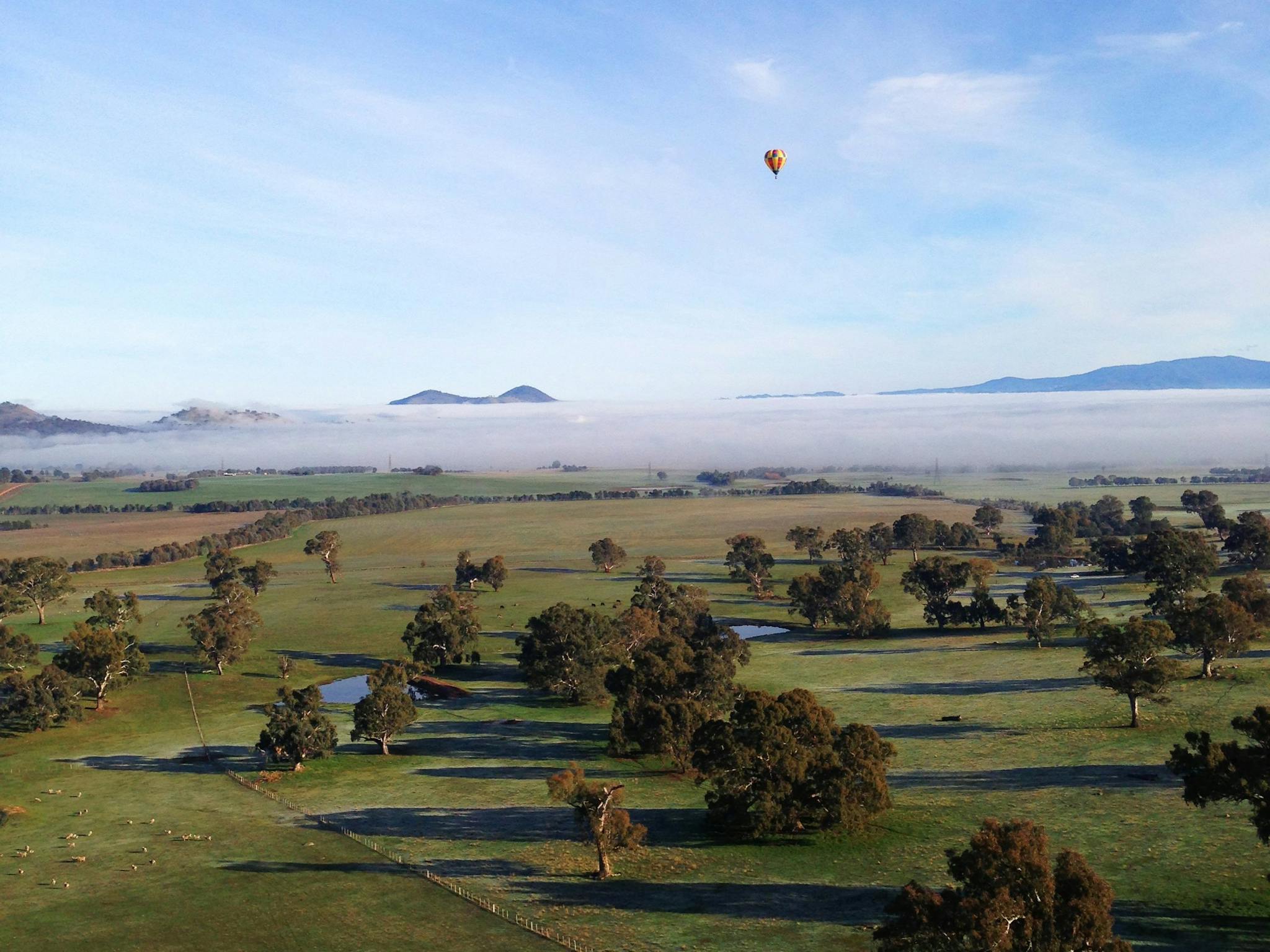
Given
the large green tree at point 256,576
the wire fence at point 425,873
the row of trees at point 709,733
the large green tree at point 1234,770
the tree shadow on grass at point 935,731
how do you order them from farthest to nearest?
1. the large green tree at point 256,576
2. the tree shadow on grass at point 935,731
3. the row of trees at point 709,733
4. the large green tree at point 1234,770
5. the wire fence at point 425,873

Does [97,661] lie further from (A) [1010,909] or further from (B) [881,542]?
(B) [881,542]

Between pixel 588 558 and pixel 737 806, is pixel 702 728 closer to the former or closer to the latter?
pixel 737 806

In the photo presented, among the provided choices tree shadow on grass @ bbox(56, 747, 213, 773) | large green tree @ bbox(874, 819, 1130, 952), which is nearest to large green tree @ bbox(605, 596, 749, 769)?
tree shadow on grass @ bbox(56, 747, 213, 773)

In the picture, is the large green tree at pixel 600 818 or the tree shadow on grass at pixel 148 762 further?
the tree shadow on grass at pixel 148 762

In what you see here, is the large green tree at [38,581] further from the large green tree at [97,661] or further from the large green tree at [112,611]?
the large green tree at [97,661]

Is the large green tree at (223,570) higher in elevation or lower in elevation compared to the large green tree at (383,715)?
higher

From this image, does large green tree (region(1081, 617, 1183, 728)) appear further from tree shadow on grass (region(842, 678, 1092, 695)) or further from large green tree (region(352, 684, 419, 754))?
large green tree (region(352, 684, 419, 754))

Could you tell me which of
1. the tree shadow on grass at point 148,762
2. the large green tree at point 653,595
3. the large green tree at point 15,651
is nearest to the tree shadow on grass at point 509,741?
the tree shadow on grass at point 148,762
